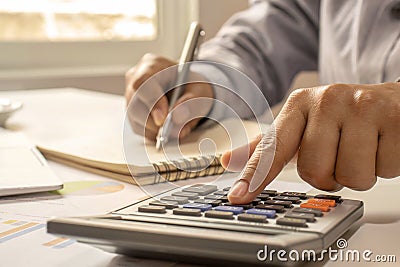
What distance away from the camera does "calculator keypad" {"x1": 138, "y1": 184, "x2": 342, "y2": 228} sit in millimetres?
374

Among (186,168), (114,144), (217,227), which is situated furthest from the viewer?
(114,144)

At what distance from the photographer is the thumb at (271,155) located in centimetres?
42

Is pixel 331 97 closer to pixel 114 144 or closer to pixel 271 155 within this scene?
pixel 271 155

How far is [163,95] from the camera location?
72 centimetres

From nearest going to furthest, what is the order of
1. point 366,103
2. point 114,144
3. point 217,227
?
point 217,227, point 366,103, point 114,144

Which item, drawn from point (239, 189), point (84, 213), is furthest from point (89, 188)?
point (239, 189)

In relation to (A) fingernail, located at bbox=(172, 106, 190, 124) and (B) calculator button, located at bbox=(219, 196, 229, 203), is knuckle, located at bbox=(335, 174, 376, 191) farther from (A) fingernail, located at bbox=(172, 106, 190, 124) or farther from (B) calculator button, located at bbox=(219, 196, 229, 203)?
(A) fingernail, located at bbox=(172, 106, 190, 124)

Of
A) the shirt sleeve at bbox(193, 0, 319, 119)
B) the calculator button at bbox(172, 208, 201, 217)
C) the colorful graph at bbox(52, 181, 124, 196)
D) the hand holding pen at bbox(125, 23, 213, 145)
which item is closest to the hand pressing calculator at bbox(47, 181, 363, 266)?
the calculator button at bbox(172, 208, 201, 217)

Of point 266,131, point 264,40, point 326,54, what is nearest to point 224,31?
point 264,40

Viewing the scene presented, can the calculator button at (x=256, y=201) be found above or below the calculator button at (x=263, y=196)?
below

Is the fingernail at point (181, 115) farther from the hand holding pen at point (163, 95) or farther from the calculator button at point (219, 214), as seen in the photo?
the calculator button at point (219, 214)

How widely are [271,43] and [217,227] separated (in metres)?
0.82

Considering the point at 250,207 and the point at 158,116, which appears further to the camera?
the point at 158,116

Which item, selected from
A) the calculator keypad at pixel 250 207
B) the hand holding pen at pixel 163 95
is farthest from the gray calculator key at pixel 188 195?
the hand holding pen at pixel 163 95
